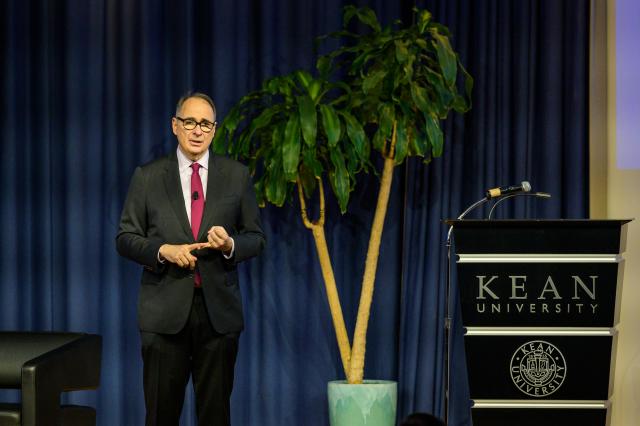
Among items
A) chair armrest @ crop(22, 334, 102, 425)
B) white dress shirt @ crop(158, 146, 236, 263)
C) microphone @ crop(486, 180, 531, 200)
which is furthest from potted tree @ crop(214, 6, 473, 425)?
chair armrest @ crop(22, 334, 102, 425)

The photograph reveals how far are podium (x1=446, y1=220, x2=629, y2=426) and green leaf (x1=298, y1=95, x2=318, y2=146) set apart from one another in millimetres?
978

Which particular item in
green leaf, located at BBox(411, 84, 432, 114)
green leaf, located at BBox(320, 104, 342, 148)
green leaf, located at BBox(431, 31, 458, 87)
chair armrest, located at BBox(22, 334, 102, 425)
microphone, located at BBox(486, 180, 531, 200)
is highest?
green leaf, located at BBox(431, 31, 458, 87)

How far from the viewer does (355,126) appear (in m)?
4.52

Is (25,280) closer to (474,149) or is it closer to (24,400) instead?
(24,400)

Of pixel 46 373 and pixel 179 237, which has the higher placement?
pixel 179 237

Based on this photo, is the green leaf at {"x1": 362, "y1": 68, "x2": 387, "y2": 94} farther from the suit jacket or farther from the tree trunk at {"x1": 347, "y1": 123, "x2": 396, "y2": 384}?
the suit jacket

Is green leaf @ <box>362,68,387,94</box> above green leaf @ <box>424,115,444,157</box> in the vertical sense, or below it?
above

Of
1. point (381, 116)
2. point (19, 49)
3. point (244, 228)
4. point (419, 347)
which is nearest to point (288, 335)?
point (419, 347)

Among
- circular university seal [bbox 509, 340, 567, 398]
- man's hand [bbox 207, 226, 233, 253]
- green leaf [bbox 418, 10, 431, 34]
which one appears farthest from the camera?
green leaf [bbox 418, 10, 431, 34]

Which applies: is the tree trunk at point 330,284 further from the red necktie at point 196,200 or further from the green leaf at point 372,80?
the red necktie at point 196,200

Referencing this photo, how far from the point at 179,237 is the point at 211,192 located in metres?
0.20

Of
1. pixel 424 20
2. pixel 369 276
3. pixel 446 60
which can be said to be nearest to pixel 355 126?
pixel 446 60

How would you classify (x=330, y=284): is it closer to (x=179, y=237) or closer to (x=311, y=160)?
(x=311, y=160)

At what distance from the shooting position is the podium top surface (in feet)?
11.9
